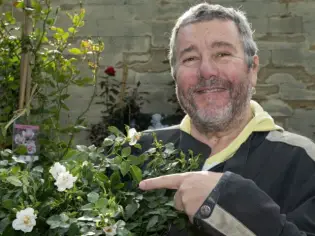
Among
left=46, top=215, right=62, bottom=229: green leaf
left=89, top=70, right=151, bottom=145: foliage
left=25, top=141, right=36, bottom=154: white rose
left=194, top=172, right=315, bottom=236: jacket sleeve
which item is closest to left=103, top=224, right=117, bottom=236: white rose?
left=46, top=215, right=62, bottom=229: green leaf

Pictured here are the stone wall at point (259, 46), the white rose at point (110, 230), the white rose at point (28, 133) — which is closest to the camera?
the white rose at point (110, 230)

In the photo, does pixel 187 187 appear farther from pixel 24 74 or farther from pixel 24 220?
pixel 24 74

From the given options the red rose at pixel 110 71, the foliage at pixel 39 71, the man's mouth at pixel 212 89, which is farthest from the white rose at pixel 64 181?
the red rose at pixel 110 71

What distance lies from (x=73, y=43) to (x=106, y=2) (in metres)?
0.47

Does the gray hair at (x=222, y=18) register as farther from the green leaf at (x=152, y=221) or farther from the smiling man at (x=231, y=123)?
the green leaf at (x=152, y=221)

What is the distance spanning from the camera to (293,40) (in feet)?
13.6

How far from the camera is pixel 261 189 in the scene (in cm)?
150

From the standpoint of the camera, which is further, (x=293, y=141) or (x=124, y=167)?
(x=293, y=141)

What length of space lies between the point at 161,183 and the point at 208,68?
608mm

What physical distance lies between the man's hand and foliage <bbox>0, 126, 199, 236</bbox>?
0.02m

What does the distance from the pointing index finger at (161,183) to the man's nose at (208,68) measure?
57 centimetres

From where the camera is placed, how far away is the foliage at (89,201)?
43.6 inches

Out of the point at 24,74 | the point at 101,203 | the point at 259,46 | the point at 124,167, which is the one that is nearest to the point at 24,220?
the point at 101,203

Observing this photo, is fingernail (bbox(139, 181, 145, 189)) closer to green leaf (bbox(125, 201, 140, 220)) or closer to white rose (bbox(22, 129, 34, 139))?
green leaf (bbox(125, 201, 140, 220))
